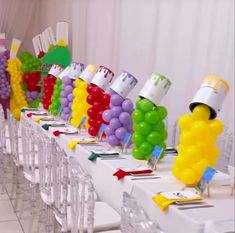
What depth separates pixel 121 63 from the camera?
450cm

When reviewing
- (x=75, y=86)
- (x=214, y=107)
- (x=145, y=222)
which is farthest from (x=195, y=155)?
(x=75, y=86)

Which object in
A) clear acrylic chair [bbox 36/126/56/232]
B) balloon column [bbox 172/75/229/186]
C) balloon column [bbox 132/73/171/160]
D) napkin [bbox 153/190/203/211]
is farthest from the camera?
clear acrylic chair [bbox 36/126/56/232]

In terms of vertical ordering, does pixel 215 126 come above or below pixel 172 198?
above

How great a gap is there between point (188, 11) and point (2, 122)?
1808mm

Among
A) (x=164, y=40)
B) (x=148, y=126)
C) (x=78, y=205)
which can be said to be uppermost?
(x=164, y=40)

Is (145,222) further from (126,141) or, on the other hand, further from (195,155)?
(126,141)

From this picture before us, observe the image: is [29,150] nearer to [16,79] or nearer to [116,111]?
[116,111]

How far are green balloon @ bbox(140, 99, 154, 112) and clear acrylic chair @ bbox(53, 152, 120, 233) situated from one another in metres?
0.53

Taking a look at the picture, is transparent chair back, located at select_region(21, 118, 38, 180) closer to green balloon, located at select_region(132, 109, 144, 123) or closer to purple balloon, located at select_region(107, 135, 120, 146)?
purple balloon, located at select_region(107, 135, 120, 146)

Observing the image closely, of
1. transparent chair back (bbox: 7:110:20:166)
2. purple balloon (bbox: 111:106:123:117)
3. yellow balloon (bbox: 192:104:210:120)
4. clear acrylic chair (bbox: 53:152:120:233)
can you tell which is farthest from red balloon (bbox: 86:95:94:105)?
yellow balloon (bbox: 192:104:210:120)

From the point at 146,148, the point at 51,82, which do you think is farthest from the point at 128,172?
the point at 51,82

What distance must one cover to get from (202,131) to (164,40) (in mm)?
1844

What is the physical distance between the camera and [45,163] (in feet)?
8.98

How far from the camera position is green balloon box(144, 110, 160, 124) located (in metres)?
2.47
